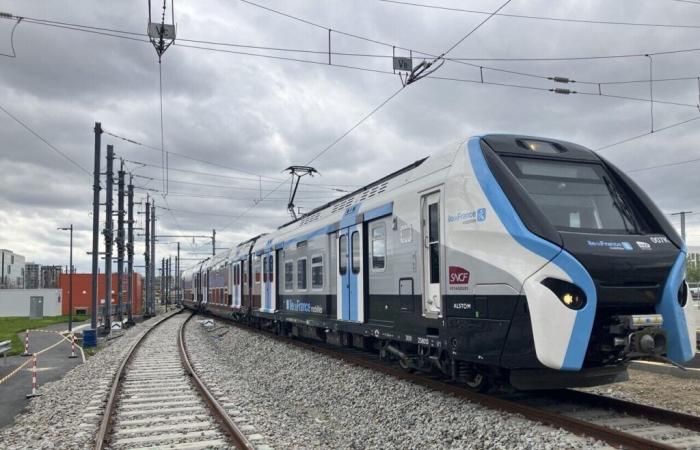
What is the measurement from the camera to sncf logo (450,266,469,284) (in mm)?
7909

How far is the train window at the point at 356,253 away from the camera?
11940mm

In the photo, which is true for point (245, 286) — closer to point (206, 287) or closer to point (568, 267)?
point (206, 287)

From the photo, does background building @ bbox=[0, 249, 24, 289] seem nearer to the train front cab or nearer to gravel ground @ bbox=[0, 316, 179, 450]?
gravel ground @ bbox=[0, 316, 179, 450]

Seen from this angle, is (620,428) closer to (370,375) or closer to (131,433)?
(370,375)

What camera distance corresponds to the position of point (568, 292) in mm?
6750

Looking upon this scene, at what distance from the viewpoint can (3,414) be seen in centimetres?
1048

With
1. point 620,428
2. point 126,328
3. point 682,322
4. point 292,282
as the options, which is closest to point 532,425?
point 620,428

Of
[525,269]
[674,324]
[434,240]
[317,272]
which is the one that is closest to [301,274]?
[317,272]

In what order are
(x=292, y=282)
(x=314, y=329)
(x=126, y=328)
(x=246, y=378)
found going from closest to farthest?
1. (x=246, y=378)
2. (x=314, y=329)
3. (x=292, y=282)
4. (x=126, y=328)

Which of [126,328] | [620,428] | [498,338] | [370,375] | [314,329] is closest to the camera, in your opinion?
[620,428]

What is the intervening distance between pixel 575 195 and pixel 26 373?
1377 centimetres

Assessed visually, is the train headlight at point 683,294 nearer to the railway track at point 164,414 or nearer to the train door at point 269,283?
the railway track at point 164,414

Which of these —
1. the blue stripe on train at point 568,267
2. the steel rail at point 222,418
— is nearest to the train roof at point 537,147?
the blue stripe on train at point 568,267

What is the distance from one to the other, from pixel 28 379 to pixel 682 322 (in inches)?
537
